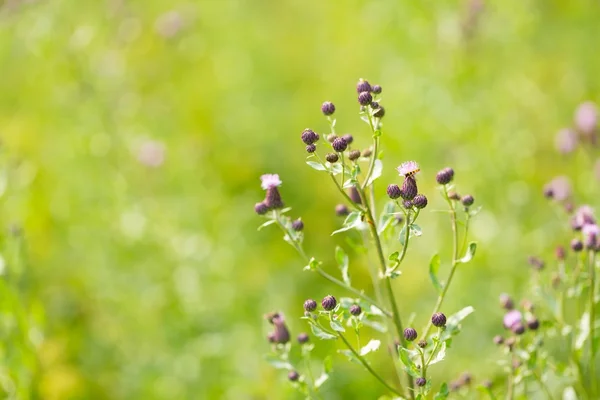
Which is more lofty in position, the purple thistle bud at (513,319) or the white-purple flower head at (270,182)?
the white-purple flower head at (270,182)

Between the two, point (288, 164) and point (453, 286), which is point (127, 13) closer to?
point (288, 164)

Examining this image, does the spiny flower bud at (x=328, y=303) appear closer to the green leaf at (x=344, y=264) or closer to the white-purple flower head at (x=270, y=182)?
the green leaf at (x=344, y=264)

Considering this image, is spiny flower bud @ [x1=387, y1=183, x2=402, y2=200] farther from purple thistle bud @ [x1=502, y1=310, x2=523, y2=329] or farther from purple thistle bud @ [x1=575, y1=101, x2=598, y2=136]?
purple thistle bud @ [x1=575, y1=101, x2=598, y2=136]

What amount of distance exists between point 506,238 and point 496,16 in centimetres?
150

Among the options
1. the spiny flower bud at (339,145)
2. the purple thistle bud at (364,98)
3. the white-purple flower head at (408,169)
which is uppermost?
the purple thistle bud at (364,98)

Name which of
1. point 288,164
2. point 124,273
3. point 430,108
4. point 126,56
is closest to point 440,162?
point 430,108

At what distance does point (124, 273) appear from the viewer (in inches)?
173

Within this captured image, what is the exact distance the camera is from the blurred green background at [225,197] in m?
4.01

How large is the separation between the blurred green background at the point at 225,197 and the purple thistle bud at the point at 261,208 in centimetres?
166

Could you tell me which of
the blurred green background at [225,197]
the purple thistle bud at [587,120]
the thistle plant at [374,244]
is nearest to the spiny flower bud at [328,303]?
the thistle plant at [374,244]

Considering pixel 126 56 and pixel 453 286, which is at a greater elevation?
pixel 126 56

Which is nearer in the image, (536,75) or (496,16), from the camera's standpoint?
(496,16)

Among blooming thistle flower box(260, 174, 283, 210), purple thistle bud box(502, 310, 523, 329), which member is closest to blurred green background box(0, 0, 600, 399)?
purple thistle bud box(502, 310, 523, 329)

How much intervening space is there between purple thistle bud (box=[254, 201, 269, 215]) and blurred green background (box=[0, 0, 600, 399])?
1660 millimetres
